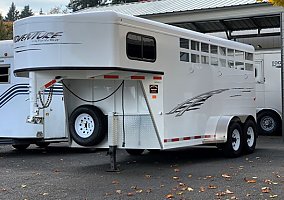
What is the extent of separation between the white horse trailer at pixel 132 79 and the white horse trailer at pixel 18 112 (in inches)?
109

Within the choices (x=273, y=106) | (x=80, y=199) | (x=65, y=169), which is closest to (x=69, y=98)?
(x=65, y=169)

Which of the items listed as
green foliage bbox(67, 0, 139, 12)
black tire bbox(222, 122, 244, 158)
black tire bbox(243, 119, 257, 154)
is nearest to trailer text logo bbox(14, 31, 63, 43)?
black tire bbox(222, 122, 244, 158)

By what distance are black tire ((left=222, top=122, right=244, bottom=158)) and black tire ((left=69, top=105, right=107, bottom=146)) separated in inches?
128

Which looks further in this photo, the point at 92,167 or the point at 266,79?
the point at 266,79

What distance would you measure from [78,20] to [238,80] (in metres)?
5.77

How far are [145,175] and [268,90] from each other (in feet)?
35.0

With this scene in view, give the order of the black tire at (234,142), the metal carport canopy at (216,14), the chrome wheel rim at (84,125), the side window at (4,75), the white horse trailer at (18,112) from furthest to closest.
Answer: the metal carport canopy at (216,14)
the side window at (4,75)
the white horse trailer at (18,112)
the black tire at (234,142)
the chrome wheel rim at (84,125)

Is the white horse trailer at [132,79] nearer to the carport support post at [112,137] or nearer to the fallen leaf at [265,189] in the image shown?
the carport support post at [112,137]

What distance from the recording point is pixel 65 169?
1124 cm

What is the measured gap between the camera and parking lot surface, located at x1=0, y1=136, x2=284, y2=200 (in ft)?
27.2

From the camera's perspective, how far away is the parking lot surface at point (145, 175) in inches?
327

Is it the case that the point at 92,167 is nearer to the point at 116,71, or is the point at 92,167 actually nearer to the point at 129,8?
the point at 116,71

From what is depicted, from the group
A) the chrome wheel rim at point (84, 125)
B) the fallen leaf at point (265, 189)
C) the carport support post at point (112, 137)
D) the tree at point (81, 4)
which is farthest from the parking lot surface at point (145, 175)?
the tree at point (81, 4)

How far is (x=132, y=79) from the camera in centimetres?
1037
